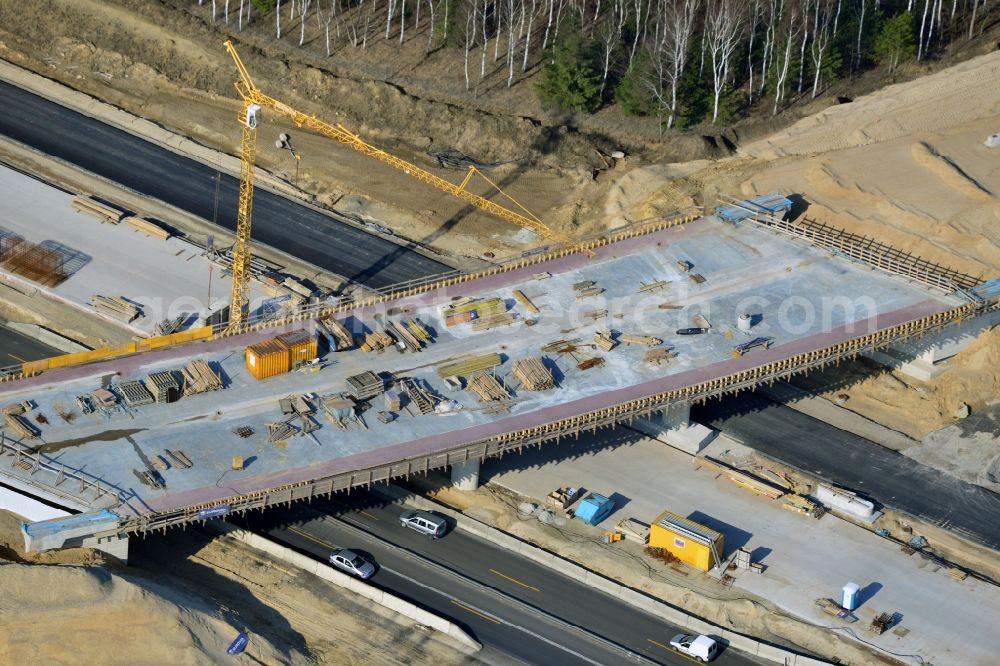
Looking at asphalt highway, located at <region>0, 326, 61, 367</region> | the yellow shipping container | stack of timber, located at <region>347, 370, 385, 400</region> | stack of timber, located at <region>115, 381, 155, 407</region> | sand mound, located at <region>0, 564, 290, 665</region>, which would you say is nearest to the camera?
sand mound, located at <region>0, 564, 290, 665</region>


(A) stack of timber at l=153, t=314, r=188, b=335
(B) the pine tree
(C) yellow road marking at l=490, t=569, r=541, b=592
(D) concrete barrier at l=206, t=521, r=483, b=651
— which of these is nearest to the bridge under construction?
(D) concrete barrier at l=206, t=521, r=483, b=651

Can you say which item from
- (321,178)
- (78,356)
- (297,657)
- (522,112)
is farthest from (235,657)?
(522,112)

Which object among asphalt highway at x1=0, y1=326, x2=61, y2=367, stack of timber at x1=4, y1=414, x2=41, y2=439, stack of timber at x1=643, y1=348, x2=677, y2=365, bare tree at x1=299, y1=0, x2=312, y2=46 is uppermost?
bare tree at x1=299, y1=0, x2=312, y2=46

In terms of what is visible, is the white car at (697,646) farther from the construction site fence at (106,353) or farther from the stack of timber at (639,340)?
the construction site fence at (106,353)

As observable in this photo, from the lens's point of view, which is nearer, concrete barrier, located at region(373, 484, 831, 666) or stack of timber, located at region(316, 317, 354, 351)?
concrete barrier, located at region(373, 484, 831, 666)

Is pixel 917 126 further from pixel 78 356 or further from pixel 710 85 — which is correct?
pixel 78 356

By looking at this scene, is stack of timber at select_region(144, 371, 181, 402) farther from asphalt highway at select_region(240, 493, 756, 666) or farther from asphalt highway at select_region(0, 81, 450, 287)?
asphalt highway at select_region(0, 81, 450, 287)

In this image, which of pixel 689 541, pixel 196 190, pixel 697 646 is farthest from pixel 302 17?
pixel 697 646

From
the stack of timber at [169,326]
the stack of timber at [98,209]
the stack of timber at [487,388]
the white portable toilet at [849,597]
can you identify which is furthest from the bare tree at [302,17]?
the white portable toilet at [849,597]
